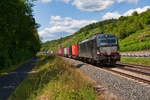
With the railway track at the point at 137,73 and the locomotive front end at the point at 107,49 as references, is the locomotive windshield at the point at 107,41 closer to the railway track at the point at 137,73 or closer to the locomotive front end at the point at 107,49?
the locomotive front end at the point at 107,49

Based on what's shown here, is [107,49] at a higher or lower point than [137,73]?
higher

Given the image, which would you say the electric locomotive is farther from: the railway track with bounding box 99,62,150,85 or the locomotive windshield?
the railway track with bounding box 99,62,150,85

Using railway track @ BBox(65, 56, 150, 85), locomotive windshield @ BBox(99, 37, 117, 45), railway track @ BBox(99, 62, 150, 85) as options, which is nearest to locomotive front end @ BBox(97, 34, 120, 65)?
locomotive windshield @ BBox(99, 37, 117, 45)

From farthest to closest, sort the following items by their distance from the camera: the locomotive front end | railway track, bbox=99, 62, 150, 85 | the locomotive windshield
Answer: the locomotive windshield, the locomotive front end, railway track, bbox=99, 62, 150, 85

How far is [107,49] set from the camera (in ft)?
52.4

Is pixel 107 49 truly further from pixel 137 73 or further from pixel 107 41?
pixel 137 73

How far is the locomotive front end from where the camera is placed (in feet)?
51.8

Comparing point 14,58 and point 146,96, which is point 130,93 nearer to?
point 146,96

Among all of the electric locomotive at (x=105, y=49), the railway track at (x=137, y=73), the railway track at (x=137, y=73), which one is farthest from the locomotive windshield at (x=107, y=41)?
the railway track at (x=137, y=73)

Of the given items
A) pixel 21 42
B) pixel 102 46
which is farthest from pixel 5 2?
pixel 21 42

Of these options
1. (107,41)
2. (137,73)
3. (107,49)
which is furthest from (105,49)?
(137,73)

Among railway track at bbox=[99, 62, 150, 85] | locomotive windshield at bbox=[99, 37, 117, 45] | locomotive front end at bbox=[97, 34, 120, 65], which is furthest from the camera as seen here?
locomotive windshield at bbox=[99, 37, 117, 45]

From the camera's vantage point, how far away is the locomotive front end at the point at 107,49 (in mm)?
15781

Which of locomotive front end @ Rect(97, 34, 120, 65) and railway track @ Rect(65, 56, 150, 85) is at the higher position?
locomotive front end @ Rect(97, 34, 120, 65)
